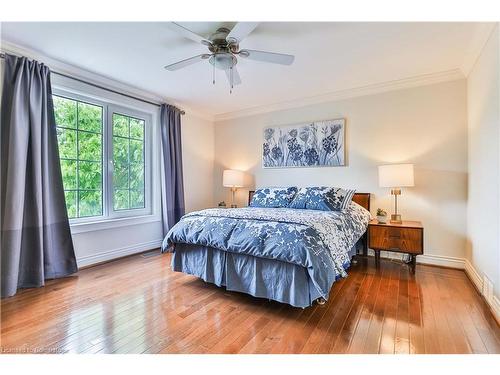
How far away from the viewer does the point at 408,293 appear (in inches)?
90.4

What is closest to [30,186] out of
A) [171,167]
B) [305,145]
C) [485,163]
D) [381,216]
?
[171,167]

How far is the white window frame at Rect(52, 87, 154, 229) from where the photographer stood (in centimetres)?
298

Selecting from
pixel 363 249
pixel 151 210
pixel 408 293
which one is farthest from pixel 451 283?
pixel 151 210

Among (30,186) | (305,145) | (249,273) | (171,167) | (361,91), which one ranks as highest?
(361,91)

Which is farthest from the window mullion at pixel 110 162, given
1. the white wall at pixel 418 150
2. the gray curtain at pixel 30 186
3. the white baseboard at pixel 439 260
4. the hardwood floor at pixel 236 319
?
the white baseboard at pixel 439 260

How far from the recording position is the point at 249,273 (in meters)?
2.14

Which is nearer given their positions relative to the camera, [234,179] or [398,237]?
[398,237]

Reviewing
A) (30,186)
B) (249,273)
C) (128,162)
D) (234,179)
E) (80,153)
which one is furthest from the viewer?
(234,179)

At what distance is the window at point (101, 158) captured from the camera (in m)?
2.91

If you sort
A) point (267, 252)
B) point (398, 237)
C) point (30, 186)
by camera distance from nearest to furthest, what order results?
1. point (267, 252)
2. point (30, 186)
3. point (398, 237)

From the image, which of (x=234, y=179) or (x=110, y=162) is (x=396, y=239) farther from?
(x=110, y=162)

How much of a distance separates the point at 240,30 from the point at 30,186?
2.42 m

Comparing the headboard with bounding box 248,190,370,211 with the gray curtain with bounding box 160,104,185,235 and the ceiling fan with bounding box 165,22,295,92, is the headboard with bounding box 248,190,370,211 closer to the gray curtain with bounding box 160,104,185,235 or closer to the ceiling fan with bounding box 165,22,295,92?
the ceiling fan with bounding box 165,22,295,92
